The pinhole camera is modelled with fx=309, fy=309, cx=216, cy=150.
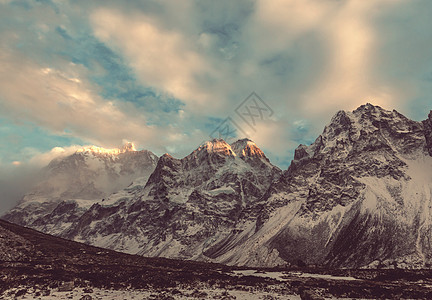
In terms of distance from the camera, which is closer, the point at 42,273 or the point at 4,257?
the point at 42,273

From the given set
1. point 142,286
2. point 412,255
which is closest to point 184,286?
point 142,286

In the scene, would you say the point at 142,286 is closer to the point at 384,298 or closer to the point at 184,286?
the point at 184,286

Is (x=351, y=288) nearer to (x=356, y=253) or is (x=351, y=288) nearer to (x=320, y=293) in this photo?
(x=320, y=293)

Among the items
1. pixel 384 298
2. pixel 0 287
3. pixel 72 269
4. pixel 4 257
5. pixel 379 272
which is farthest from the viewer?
pixel 379 272

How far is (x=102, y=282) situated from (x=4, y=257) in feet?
113

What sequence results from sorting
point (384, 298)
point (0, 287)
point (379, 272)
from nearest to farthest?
point (0, 287), point (384, 298), point (379, 272)

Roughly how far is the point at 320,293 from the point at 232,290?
47.0 ft

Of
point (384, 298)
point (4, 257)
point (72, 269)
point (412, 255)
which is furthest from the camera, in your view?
point (412, 255)

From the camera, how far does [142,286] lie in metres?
49.0

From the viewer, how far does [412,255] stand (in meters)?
174

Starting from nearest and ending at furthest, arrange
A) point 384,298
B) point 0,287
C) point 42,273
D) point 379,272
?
point 0,287 < point 384,298 < point 42,273 < point 379,272

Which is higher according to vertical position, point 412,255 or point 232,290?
point 412,255

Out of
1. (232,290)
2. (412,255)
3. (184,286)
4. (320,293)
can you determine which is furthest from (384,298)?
(412,255)

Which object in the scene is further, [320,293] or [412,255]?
[412,255]
